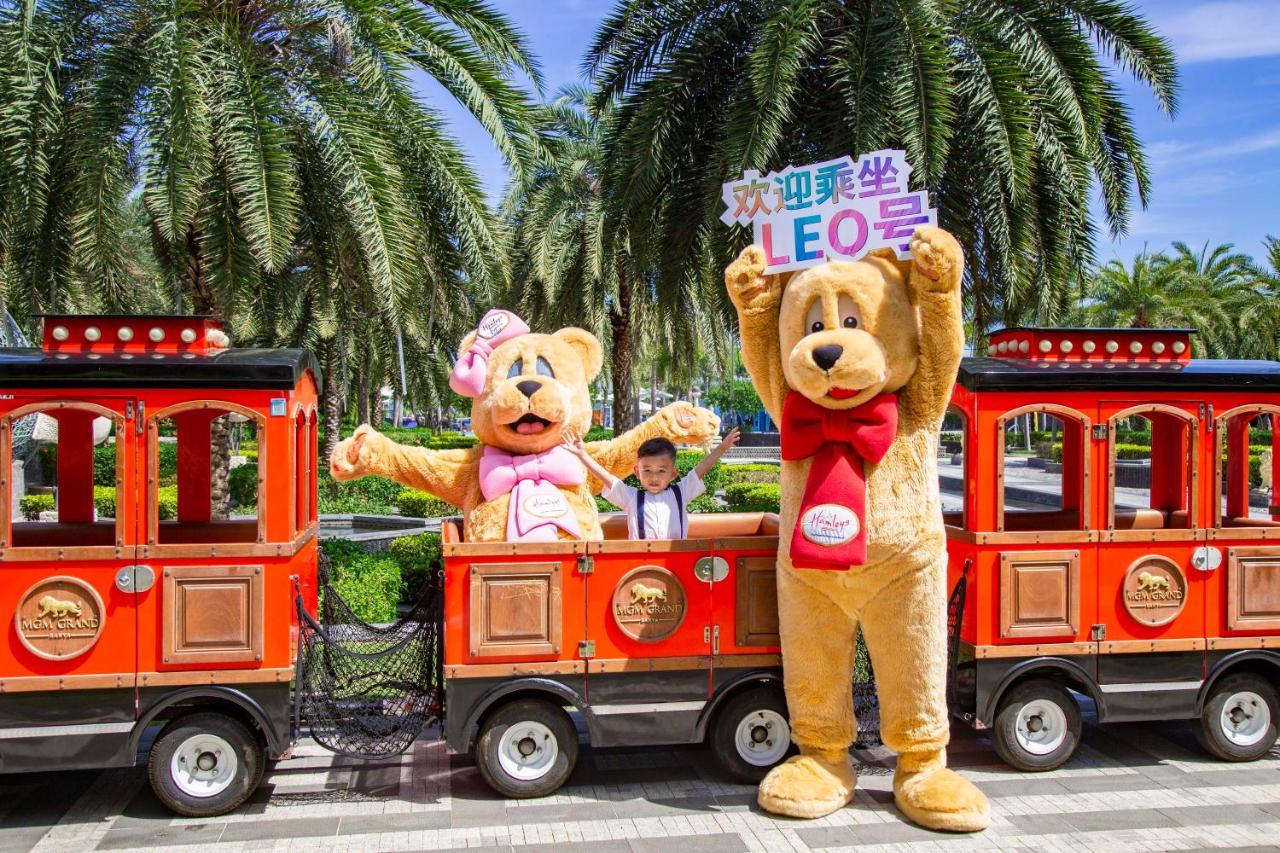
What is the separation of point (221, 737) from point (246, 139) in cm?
474

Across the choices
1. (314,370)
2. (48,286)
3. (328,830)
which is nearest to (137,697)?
(328,830)

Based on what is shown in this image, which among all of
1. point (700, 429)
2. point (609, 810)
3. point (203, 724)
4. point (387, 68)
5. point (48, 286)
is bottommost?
point (609, 810)

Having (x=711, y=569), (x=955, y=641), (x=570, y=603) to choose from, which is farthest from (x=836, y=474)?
(x=570, y=603)

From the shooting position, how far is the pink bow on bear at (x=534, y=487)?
6098mm

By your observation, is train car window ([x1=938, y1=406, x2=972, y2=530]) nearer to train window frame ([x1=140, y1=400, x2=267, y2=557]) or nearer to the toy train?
the toy train

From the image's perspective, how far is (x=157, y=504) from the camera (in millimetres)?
5414

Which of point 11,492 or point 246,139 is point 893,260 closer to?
point 11,492

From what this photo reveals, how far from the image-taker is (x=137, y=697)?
528cm

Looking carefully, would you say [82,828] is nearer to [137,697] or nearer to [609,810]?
[137,697]

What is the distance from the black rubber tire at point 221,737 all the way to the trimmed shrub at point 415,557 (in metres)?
5.39

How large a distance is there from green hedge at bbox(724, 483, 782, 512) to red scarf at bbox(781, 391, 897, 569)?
10.2 metres

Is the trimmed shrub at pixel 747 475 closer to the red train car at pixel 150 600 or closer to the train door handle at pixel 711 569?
the train door handle at pixel 711 569

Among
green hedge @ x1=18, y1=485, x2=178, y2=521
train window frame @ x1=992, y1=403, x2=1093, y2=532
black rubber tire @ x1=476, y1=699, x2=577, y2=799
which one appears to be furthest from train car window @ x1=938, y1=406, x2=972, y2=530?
green hedge @ x1=18, y1=485, x2=178, y2=521

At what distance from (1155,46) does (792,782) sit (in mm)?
7701
